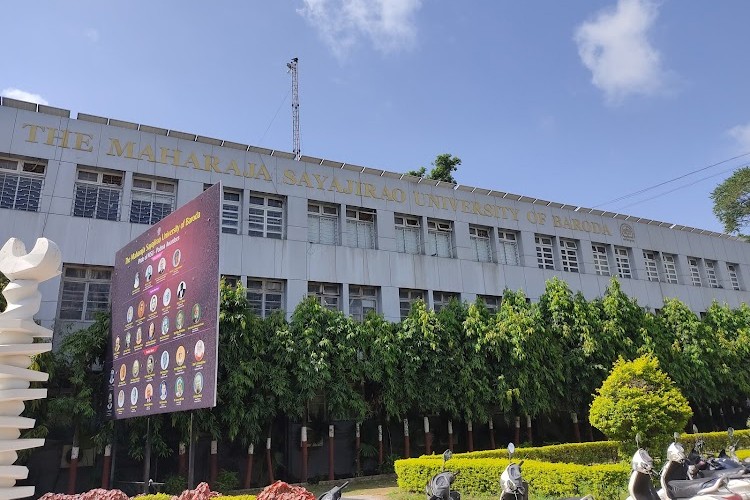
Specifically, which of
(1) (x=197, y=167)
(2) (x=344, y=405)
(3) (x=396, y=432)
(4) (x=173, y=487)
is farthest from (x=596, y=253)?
(4) (x=173, y=487)

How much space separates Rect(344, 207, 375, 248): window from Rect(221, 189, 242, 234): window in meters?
3.78

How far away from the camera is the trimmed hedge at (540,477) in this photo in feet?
28.7

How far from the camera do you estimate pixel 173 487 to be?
13062 millimetres

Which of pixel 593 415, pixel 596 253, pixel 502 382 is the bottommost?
pixel 593 415

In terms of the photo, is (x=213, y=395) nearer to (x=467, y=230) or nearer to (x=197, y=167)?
(x=197, y=167)

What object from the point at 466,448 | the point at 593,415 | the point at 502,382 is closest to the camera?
the point at 593,415

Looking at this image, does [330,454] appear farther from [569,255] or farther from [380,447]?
[569,255]

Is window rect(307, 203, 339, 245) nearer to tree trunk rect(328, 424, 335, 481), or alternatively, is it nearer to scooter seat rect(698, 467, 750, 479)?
tree trunk rect(328, 424, 335, 481)

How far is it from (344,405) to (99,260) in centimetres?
773

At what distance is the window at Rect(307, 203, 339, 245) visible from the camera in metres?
18.7

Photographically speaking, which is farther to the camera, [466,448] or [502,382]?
[466,448]

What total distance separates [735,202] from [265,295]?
86.4ft

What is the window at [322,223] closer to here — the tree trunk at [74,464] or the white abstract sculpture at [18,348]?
the tree trunk at [74,464]

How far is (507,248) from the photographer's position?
22.4 meters
